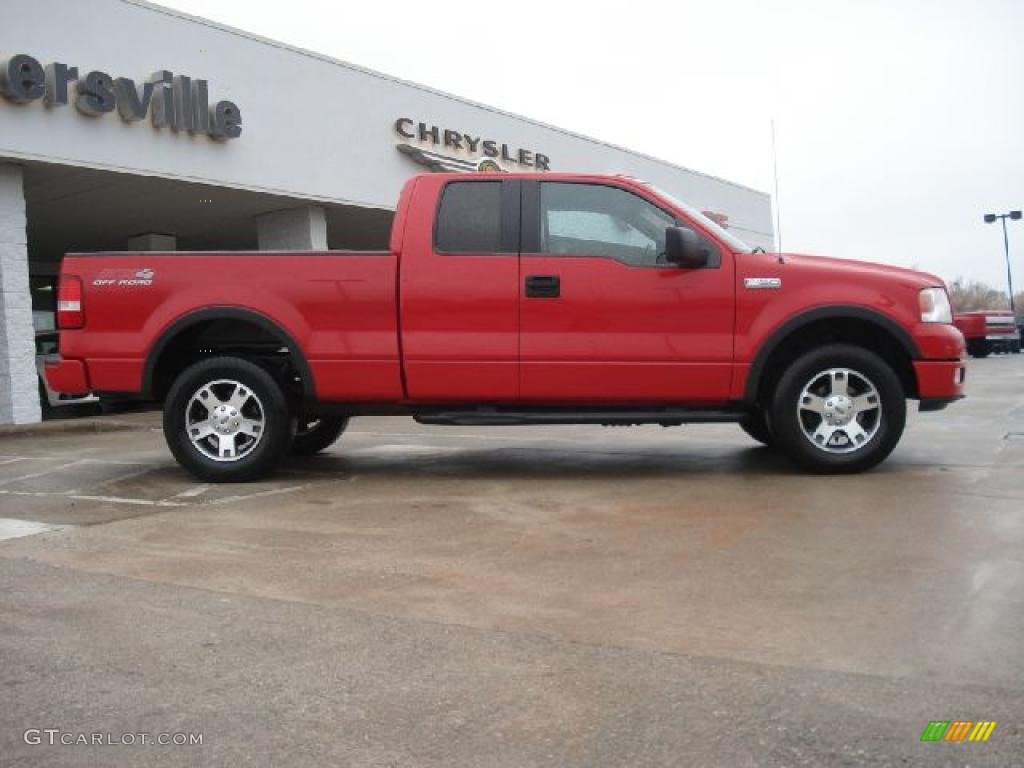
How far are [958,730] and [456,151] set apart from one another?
17471mm

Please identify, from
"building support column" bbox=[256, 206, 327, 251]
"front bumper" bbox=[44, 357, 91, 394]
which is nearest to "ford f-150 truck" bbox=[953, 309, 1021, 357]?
"building support column" bbox=[256, 206, 327, 251]

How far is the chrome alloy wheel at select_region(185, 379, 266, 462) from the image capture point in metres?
6.40

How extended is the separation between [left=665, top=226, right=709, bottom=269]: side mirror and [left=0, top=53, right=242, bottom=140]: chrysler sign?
31.2 ft

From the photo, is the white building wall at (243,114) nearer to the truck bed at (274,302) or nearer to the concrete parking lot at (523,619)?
the truck bed at (274,302)

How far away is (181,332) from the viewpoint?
6426mm

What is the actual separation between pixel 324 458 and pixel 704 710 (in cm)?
571

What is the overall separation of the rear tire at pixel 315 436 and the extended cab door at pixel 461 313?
74.8 inches

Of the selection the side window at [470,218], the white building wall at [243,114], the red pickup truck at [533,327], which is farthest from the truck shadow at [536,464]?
the white building wall at [243,114]

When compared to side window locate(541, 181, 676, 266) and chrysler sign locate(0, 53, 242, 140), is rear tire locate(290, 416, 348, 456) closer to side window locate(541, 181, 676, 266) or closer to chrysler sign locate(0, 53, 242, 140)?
side window locate(541, 181, 676, 266)

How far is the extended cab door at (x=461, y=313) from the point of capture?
6227 millimetres

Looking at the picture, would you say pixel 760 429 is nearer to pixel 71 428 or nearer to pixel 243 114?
pixel 71 428

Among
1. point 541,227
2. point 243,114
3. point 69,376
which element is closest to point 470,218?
point 541,227

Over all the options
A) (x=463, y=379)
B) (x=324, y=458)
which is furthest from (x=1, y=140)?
(x=463, y=379)

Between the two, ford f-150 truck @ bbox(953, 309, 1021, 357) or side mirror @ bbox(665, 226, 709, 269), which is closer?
side mirror @ bbox(665, 226, 709, 269)
